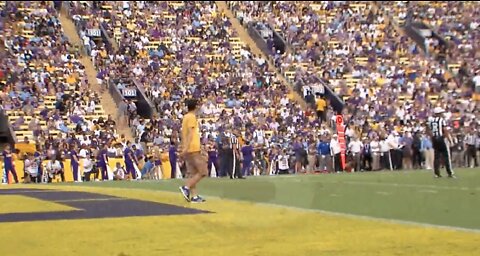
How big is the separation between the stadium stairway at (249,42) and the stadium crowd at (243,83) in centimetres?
36

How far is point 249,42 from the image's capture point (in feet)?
146

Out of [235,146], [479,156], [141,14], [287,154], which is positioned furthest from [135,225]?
[141,14]

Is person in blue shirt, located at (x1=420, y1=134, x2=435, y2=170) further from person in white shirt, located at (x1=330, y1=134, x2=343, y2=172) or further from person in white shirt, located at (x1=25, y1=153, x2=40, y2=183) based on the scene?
person in white shirt, located at (x1=25, y1=153, x2=40, y2=183)

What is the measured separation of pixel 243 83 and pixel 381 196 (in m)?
22.9

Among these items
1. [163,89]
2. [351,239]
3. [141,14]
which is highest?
[141,14]

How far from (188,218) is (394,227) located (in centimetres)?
301

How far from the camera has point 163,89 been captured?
37.5m

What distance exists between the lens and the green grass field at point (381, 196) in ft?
43.3

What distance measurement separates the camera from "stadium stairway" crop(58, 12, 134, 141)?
34.7 metres

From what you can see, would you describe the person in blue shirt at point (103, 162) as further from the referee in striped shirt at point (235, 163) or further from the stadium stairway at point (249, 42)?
the stadium stairway at point (249, 42)

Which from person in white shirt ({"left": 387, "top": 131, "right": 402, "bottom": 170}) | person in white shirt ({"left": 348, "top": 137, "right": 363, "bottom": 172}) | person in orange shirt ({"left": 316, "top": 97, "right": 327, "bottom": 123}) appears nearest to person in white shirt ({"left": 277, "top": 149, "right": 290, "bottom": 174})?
person in white shirt ({"left": 348, "top": 137, "right": 363, "bottom": 172})

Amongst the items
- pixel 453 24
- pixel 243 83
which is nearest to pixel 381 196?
pixel 243 83

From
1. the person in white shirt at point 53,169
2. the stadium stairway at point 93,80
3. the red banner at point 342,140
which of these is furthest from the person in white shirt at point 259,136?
the person in white shirt at point 53,169

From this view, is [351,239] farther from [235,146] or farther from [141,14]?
[141,14]
